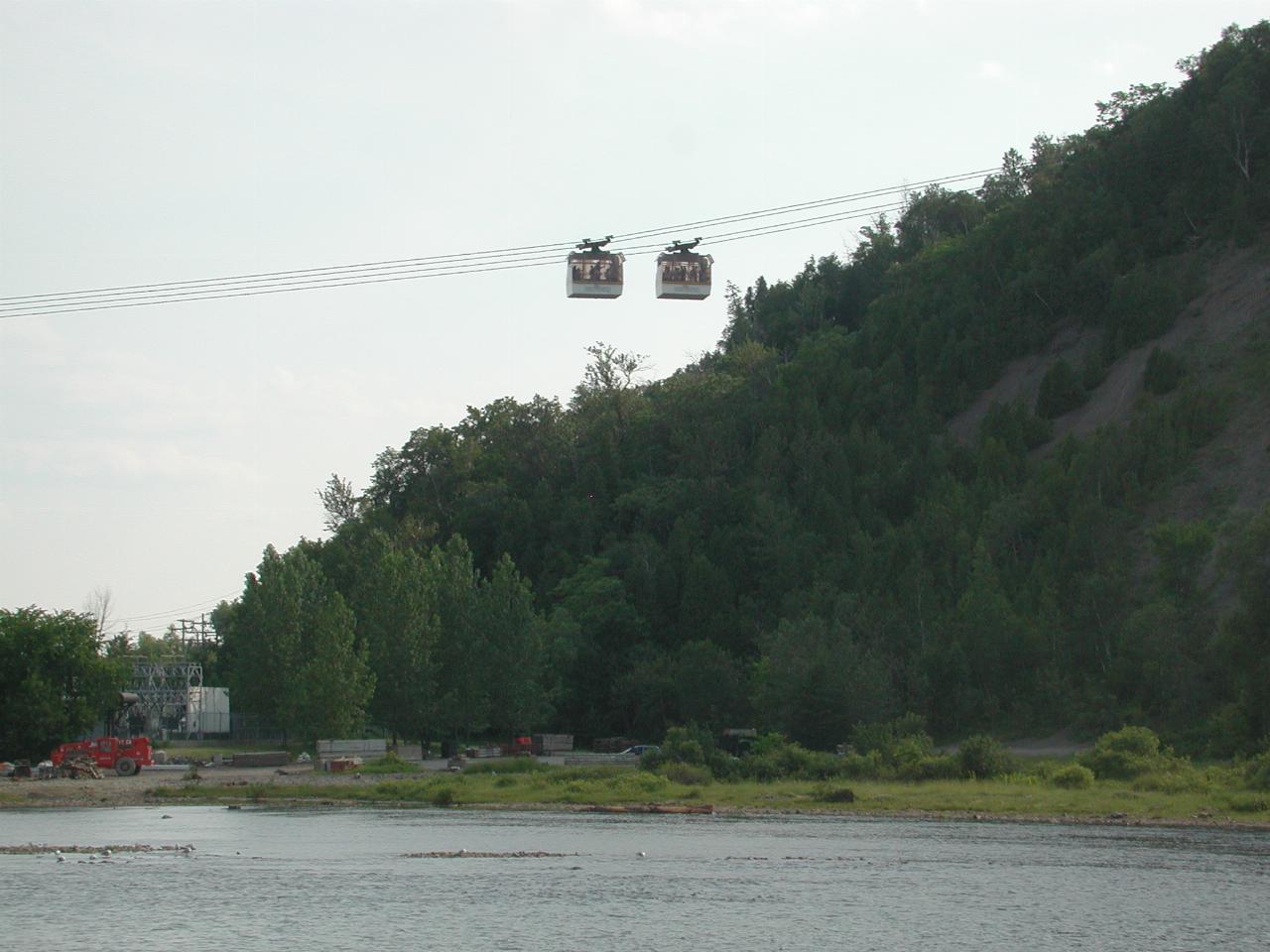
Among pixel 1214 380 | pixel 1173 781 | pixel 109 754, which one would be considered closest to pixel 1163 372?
pixel 1214 380

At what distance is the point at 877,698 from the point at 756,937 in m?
50.8

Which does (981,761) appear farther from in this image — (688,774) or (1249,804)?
(688,774)

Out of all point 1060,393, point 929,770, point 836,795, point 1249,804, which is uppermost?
point 1060,393

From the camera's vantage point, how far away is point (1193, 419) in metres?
102

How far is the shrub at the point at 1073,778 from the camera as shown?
60.8 meters

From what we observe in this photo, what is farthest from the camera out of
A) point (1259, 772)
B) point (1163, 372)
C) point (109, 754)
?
point (1163, 372)

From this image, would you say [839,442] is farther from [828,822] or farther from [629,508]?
[828,822]

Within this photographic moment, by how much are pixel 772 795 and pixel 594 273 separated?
31.0 m

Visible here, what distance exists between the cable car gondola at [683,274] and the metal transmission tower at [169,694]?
3498 inches

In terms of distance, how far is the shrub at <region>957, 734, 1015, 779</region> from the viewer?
64.2m

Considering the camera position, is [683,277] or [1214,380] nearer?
[683,277]

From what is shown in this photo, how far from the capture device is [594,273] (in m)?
36.4

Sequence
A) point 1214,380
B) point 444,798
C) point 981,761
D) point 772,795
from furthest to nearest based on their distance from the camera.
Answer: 1. point 1214,380
2. point 981,761
3. point 444,798
4. point 772,795

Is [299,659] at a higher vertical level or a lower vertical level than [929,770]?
higher
